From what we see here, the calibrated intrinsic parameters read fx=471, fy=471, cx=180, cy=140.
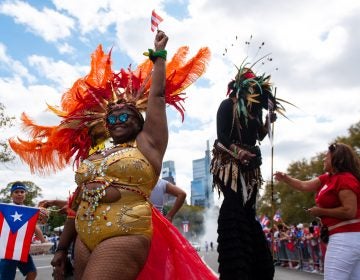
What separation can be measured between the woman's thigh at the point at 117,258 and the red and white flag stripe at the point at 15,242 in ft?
9.99

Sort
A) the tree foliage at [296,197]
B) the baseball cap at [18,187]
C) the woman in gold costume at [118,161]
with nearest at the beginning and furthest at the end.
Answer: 1. the woman in gold costume at [118,161]
2. the baseball cap at [18,187]
3. the tree foliage at [296,197]

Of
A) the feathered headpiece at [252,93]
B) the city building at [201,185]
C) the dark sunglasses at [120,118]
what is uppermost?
the feathered headpiece at [252,93]

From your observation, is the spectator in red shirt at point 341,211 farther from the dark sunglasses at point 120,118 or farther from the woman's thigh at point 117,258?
the dark sunglasses at point 120,118

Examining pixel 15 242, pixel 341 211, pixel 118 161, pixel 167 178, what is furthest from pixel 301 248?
pixel 118 161

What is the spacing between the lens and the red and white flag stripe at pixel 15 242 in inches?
205

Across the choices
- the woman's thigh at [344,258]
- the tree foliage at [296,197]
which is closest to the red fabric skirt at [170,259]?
the woman's thigh at [344,258]

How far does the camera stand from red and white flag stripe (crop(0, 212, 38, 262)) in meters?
5.21

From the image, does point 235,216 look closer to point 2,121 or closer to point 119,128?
point 119,128

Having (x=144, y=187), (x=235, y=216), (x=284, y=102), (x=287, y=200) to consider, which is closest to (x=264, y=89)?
(x=284, y=102)

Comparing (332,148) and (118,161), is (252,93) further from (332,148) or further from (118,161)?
(118,161)

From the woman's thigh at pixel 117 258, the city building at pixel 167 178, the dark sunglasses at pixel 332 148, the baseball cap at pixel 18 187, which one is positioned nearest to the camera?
the woman's thigh at pixel 117 258

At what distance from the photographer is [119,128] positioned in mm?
2918

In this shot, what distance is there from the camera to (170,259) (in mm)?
2932

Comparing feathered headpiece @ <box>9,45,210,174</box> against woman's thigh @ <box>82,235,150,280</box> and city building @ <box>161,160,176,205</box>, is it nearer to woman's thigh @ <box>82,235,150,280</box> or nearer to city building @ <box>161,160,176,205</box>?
city building @ <box>161,160,176,205</box>
